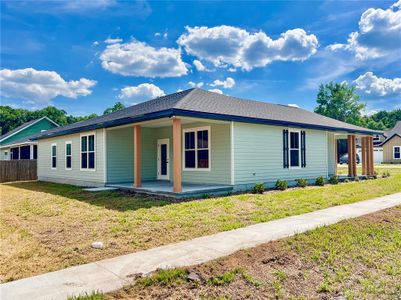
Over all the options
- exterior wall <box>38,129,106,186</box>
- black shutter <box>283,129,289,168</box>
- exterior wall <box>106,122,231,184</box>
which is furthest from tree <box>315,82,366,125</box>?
exterior wall <box>38,129,106,186</box>

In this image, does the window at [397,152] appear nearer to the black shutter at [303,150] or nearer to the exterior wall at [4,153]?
the black shutter at [303,150]

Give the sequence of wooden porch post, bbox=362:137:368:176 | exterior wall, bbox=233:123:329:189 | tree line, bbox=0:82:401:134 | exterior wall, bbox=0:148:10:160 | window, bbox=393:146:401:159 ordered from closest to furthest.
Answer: exterior wall, bbox=233:123:329:189 < wooden porch post, bbox=362:137:368:176 < exterior wall, bbox=0:148:10:160 < window, bbox=393:146:401:159 < tree line, bbox=0:82:401:134

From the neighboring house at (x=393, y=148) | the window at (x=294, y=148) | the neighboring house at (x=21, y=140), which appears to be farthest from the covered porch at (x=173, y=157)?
the neighboring house at (x=393, y=148)

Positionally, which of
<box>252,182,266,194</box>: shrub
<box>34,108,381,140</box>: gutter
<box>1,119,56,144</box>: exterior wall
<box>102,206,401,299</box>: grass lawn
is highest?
<box>1,119,56,144</box>: exterior wall

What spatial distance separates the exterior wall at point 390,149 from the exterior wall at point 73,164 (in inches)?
1484

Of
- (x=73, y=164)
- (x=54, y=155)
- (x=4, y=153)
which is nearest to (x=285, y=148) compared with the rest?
(x=73, y=164)

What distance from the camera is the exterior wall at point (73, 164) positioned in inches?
544

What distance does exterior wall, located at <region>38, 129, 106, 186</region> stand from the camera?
45.3 ft

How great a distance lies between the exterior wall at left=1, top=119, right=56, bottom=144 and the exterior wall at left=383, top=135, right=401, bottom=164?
41542 mm

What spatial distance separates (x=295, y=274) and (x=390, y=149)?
137 ft

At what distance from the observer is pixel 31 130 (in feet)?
116

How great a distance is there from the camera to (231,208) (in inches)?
318

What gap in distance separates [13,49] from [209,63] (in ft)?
39.2

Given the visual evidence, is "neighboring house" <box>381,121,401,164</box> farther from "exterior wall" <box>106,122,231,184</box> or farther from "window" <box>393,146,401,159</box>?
"exterior wall" <box>106,122,231,184</box>
